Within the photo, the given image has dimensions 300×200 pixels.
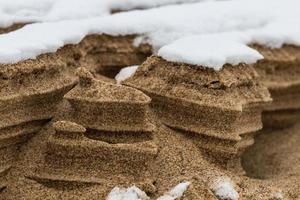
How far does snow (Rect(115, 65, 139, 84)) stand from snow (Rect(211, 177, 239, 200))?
0.80 metres

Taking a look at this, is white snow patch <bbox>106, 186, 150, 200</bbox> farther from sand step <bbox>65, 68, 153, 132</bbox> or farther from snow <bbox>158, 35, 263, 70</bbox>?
snow <bbox>158, 35, 263, 70</bbox>

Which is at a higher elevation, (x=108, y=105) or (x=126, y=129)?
(x=108, y=105)

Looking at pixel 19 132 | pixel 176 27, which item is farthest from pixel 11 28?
pixel 176 27

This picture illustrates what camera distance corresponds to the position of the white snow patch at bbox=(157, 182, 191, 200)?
102 inches

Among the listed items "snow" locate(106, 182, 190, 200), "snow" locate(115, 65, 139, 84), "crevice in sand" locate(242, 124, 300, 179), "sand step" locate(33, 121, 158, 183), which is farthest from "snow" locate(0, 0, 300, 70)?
"snow" locate(106, 182, 190, 200)

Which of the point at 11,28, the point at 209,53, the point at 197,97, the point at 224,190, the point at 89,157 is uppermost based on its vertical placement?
the point at 11,28

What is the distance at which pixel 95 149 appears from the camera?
2648 millimetres

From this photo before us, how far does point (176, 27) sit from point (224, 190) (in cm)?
118

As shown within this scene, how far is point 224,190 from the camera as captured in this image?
106 inches

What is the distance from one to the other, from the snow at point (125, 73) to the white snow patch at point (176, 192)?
0.78 m

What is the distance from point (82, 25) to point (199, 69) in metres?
0.77

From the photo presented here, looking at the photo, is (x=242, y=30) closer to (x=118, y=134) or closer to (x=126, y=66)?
(x=126, y=66)

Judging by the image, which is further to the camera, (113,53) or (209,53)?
(113,53)

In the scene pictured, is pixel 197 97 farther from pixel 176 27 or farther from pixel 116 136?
pixel 176 27
